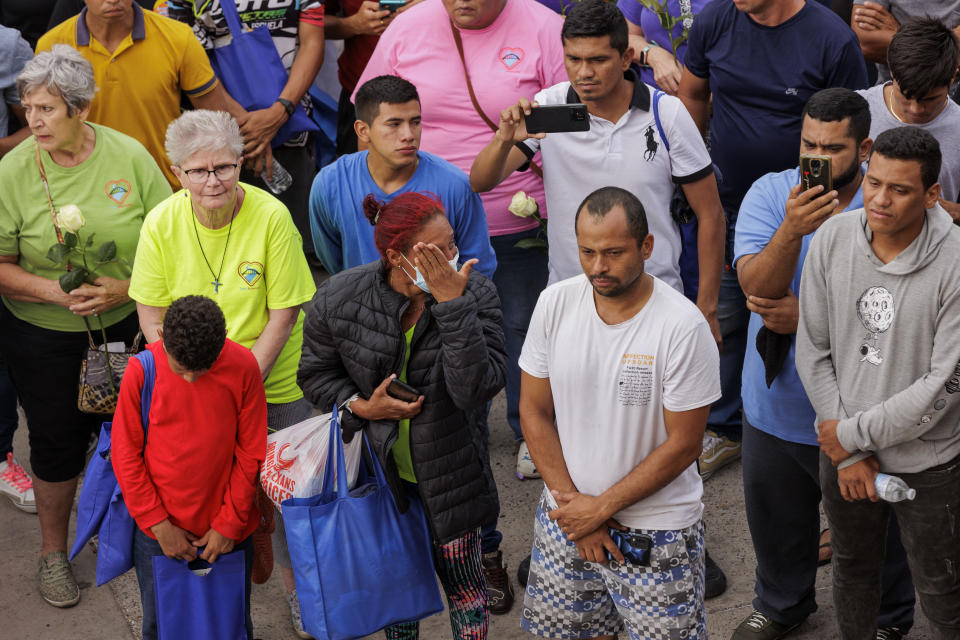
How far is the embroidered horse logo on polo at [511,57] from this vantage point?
506 cm

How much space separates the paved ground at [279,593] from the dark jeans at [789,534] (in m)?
0.21

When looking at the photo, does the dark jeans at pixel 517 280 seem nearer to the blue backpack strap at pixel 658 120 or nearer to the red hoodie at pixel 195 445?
the blue backpack strap at pixel 658 120

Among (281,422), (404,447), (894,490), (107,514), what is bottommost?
(281,422)

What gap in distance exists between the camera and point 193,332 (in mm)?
3693

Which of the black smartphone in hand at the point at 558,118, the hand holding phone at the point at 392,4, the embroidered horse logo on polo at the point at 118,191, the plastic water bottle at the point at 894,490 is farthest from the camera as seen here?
the hand holding phone at the point at 392,4

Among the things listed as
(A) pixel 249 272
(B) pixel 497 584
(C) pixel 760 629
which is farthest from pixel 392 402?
(C) pixel 760 629

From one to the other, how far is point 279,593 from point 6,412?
1830 mm

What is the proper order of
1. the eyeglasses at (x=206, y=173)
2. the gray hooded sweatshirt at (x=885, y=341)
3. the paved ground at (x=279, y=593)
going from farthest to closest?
1. the paved ground at (x=279, y=593)
2. the eyeglasses at (x=206, y=173)
3. the gray hooded sweatshirt at (x=885, y=341)

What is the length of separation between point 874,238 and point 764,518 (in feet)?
4.08

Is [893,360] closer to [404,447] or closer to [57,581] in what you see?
[404,447]

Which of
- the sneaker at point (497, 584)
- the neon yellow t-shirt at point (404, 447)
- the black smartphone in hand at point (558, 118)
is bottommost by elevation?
the sneaker at point (497, 584)

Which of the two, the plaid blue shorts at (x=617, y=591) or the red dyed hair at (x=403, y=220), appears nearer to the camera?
the plaid blue shorts at (x=617, y=591)

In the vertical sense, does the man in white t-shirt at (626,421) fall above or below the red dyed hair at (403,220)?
below

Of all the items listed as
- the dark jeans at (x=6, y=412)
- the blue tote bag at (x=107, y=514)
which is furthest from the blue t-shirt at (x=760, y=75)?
the dark jeans at (x=6, y=412)
